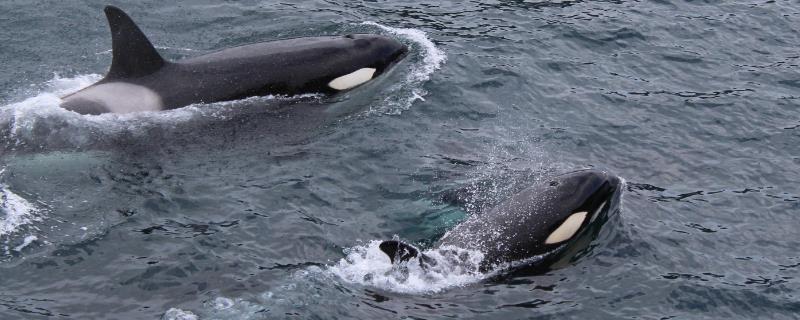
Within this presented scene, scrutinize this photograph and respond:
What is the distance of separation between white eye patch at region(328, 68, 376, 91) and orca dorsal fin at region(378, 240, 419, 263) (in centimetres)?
614

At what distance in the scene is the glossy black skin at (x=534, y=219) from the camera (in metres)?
13.1

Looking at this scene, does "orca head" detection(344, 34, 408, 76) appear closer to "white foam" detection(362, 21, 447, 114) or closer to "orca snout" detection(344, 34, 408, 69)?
"orca snout" detection(344, 34, 408, 69)

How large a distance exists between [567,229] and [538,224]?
50 cm

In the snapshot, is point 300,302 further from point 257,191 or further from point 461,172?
point 461,172

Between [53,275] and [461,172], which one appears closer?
[53,275]

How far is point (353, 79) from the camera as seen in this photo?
59.3 ft

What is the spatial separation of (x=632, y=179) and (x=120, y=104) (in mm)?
8668

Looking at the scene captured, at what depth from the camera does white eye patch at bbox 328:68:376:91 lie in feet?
58.5

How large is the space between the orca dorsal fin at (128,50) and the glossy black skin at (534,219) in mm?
6264

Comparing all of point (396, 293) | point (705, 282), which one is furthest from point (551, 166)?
point (396, 293)

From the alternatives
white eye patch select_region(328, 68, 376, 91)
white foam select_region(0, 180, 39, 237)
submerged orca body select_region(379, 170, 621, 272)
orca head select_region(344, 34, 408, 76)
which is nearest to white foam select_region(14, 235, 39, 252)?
white foam select_region(0, 180, 39, 237)

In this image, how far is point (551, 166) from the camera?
16156mm

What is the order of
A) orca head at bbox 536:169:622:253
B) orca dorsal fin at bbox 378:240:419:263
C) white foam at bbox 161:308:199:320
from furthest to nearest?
1. orca head at bbox 536:169:622:253
2. orca dorsal fin at bbox 378:240:419:263
3. white foam at bbox 161:308:199:320

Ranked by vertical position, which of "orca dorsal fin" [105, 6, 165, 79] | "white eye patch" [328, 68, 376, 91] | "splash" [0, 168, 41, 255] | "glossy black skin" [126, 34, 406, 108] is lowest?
"splash" [0, 168, 41, 255]
